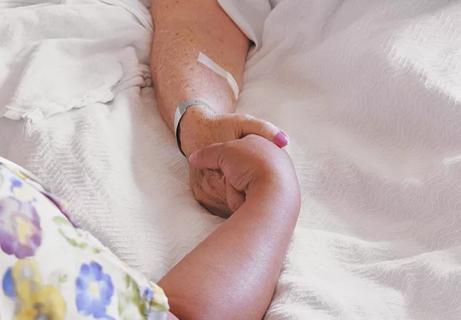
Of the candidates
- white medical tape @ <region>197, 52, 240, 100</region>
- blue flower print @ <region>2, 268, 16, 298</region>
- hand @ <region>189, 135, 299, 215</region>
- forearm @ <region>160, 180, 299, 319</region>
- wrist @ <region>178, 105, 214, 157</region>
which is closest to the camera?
blue flower print @ <region>2, 268, 16, 298</region>

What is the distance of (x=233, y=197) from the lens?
926 mm

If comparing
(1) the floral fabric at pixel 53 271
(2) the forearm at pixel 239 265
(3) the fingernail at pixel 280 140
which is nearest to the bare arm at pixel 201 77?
(3) the fingernail at pixel 280 140

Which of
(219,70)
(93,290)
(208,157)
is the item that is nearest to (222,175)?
(208,157)

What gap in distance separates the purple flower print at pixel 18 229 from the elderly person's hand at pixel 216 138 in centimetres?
37

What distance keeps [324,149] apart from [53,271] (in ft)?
1.67

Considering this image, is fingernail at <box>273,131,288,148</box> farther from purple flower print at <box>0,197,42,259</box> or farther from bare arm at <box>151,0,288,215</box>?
purple flower print at <box>0,197,42,259</box>

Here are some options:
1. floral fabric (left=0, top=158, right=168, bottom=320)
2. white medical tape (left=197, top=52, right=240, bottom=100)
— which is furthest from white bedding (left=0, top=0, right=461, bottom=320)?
floral fabric (left=0, top=158, right=168, bottom=320)

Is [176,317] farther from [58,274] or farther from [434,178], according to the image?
[434,178]

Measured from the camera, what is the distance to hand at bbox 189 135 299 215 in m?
0.87

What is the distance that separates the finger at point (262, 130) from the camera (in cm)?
94

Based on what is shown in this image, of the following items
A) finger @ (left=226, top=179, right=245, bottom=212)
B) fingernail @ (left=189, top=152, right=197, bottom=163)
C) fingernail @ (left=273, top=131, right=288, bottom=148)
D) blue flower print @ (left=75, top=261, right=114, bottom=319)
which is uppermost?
blue flower print @ (left=75, top=261, right=114, bottom=319)

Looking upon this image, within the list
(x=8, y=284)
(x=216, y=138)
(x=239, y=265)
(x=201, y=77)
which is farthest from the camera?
(x=201, y=77)

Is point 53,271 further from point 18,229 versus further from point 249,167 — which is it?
point 249,167

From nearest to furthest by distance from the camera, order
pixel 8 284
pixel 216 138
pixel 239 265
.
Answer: pixel 8 284 < pixel 239 265 < pixel 216 138
